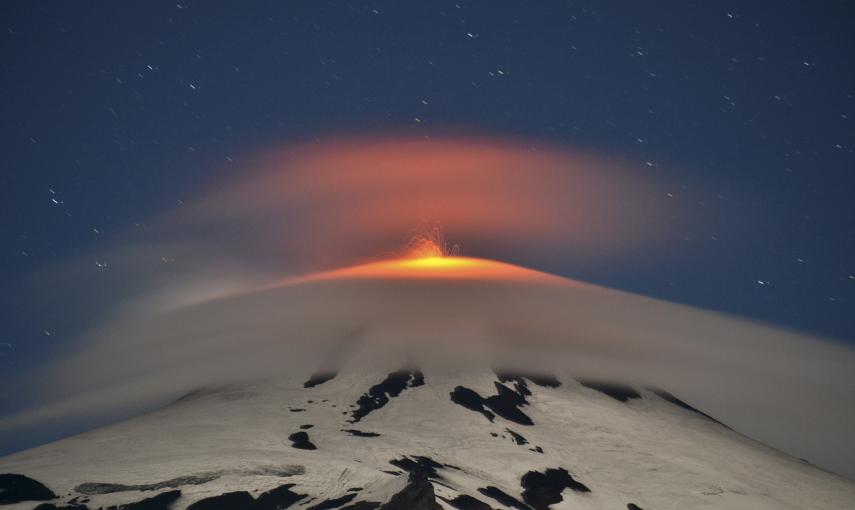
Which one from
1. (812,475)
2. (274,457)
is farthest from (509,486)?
(812,475)

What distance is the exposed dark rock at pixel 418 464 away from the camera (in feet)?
446

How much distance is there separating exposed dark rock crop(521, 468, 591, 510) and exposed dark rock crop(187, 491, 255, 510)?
38.2 meters

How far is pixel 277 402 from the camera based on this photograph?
196500mm

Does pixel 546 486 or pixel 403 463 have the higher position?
pixel 403 463

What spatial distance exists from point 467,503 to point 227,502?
29.5 metres

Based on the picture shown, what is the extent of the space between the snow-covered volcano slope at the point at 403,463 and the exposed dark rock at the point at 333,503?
1.75 feet

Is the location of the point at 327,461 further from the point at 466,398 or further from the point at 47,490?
the point at 466,398

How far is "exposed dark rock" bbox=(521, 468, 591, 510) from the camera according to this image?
132500 millimetres

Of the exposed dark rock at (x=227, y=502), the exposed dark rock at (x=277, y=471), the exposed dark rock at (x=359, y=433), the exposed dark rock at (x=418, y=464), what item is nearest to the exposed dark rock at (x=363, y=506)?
the exposed dark rock at (x=227, y=502)

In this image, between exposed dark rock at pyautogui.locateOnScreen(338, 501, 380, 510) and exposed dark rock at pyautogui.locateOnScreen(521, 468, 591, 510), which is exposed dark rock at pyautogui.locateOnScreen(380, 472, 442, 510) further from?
exposed dark rock at pyautogui.locateOnScreen(521, 468, 591, 510)

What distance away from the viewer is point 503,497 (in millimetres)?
126688

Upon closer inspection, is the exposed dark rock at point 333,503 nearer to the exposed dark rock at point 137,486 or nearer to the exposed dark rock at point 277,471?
the exposed dark rock at point 277,471

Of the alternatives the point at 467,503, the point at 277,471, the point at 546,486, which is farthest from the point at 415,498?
the point at 546,486

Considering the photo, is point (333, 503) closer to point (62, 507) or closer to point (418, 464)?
point (418, 464)
